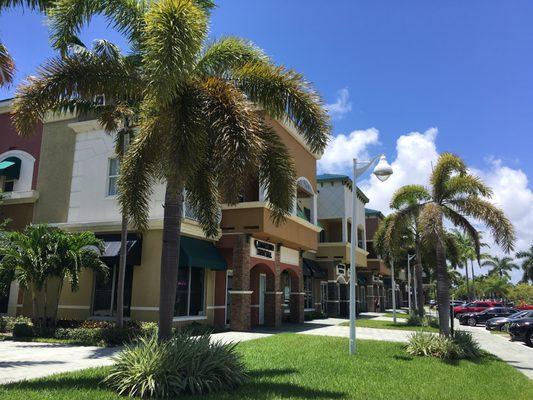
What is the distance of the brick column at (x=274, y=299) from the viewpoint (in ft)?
78.4

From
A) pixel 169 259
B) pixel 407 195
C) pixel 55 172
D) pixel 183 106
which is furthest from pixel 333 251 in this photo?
pixel 183 106

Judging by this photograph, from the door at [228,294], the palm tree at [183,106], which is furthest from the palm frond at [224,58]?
the door at [228,294]

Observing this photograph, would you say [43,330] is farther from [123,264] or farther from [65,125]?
[65,125]

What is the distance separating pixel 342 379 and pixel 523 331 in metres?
16.8

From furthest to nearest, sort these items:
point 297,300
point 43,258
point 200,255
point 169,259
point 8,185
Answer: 1. point 297,300
2. point 8,185
3. point 200,255
4. point 43,258
5. point 169,259

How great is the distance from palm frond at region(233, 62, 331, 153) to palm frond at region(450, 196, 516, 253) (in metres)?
8.24

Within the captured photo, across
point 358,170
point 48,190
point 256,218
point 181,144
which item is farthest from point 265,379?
point 48,190

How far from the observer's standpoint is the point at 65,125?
2323 cm

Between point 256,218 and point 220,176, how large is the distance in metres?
12.1

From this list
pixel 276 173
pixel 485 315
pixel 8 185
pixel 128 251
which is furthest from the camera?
pixel 485 315

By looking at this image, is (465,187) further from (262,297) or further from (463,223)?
(262,297)

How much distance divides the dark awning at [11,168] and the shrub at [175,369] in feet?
61.6

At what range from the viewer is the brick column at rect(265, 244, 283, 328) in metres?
23.9

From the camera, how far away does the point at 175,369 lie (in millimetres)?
8016
